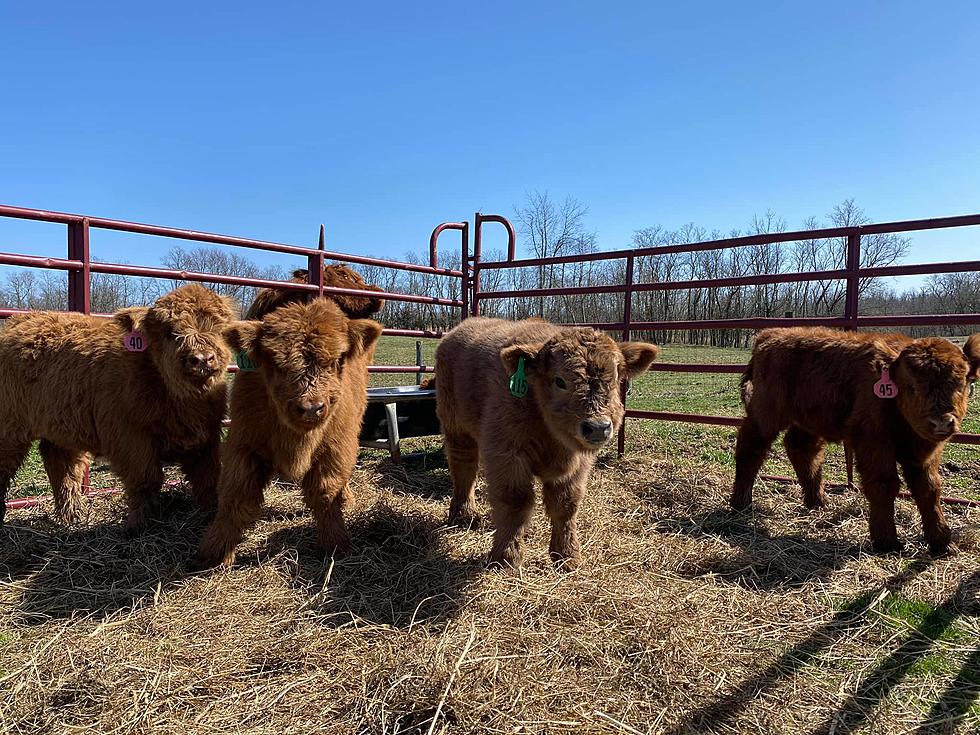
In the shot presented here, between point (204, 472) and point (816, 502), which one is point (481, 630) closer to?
point (204, 472)

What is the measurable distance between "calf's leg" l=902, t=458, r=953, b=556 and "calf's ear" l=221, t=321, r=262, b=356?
4.82m

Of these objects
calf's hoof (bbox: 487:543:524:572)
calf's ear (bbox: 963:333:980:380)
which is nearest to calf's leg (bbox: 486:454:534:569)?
calf's hoof (bbox: 487:543:524:572)

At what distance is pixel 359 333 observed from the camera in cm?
414

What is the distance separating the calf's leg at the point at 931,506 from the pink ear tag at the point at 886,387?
23.4 inches

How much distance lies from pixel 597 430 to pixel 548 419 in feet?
1.46

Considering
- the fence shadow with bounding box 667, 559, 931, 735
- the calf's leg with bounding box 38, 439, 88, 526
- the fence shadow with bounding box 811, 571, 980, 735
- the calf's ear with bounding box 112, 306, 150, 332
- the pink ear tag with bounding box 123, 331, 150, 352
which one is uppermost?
the calf's ear with bounding box 112, 306, 150, 332

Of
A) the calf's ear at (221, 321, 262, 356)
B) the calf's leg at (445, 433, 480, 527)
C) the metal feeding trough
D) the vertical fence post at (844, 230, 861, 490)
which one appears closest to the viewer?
the calf's ear at (221, 321, 262, 356)

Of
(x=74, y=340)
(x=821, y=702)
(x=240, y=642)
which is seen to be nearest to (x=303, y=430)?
(x=240, y=642)

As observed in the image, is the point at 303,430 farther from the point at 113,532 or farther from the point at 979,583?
the point at 979,583

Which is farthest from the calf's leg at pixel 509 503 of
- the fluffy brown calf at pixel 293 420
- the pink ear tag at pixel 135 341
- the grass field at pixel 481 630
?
the pink ear tag at pixel 135 341

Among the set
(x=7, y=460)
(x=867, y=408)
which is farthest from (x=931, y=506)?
(x=7, y=460)

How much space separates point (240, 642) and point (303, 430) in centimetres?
120

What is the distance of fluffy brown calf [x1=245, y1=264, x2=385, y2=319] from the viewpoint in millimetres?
6934

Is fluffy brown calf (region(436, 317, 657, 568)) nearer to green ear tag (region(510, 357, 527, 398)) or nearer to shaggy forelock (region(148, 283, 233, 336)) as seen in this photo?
green ear tag (region(510, 357, 527, 398))
